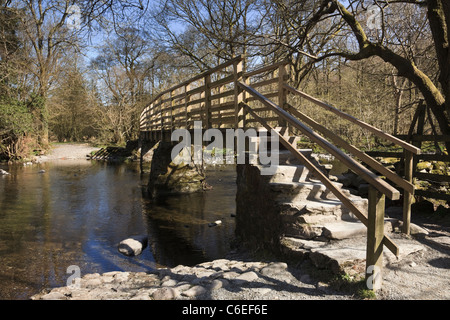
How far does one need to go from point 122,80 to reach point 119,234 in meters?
25.3

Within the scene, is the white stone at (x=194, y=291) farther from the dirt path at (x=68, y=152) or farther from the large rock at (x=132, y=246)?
the dirt path at (x=68, y=152)

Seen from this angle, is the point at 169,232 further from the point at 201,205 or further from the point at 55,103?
the point at 55,103

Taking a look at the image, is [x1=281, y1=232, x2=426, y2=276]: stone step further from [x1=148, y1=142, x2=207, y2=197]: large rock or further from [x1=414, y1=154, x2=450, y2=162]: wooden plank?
[x1=148, y1=142, x2=207, y2=197]: large rock

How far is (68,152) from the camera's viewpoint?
94.1 feet

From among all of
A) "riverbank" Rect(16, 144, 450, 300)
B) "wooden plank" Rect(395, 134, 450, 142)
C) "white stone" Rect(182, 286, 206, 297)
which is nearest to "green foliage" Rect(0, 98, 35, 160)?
"riverbank" Rect(16, 144, 450, 300)

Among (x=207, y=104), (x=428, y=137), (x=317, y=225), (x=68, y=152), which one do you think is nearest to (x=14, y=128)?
(x=68, y=152)

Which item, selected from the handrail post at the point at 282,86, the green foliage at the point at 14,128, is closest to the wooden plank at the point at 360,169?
the handrail post at the point at 282,86

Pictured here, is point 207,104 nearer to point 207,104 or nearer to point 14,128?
point 207,104

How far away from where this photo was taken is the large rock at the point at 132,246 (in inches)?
262

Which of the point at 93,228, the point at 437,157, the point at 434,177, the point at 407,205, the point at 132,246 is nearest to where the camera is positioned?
the point at 407,205

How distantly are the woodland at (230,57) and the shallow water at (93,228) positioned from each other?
13.5 feet

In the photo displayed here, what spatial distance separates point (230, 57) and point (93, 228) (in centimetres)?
1132

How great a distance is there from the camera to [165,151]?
44.5 ft
